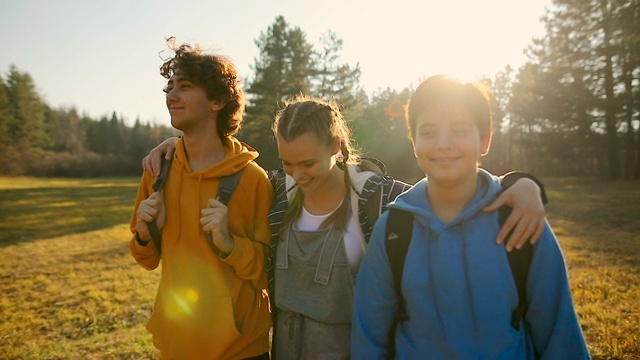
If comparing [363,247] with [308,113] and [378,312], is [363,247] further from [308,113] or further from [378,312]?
[308,113]

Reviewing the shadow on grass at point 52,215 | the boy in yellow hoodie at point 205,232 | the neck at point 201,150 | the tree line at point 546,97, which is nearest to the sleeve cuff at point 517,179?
the boy in yellow hoodie at point 205,232

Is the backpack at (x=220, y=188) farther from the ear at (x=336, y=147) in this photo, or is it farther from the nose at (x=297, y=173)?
the ear at (x=336, y=147)

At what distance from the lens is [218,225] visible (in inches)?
87.1

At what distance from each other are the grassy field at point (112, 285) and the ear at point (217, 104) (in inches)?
130

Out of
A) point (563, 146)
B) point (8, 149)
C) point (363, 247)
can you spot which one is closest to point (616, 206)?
point (563, 146)

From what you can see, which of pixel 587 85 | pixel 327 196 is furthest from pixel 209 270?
pixel 587 85

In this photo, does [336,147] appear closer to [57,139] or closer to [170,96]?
[170,96]

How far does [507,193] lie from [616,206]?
53.1 ft

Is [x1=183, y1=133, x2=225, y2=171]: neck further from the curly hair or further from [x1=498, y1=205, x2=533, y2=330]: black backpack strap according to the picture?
[x1=498, y1=205, x2=533, y2=330]: black backpack strap

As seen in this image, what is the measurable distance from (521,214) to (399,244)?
19.5 inches

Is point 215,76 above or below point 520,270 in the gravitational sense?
above

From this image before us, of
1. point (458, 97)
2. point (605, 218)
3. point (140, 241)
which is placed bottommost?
point (605, 218)

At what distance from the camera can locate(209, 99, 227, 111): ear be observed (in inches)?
103

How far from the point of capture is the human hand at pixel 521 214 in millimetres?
1702
